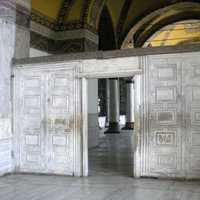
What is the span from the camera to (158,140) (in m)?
5.69

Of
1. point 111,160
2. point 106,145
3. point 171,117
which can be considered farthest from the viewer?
point 106,145

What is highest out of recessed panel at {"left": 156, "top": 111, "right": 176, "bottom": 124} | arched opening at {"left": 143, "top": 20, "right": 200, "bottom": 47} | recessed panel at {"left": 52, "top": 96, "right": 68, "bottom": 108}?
arched opening at {"left": 143, "top": 20, "right": 200, "bottom": 47}

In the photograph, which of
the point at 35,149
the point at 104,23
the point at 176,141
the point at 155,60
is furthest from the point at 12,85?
the point at 104,23

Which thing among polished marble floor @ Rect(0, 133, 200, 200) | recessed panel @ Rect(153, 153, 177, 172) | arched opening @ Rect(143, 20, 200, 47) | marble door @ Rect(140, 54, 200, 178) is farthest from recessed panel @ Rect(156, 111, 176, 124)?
arched opening @ Rect(143, 20, 200, 47)

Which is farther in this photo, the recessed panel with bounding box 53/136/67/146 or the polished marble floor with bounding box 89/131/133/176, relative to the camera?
the polished marble floor with bounding box 89/131/133/176

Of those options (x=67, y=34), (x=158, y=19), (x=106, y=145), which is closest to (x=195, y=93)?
(x=67, y=34)

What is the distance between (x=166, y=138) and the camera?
5645 mm

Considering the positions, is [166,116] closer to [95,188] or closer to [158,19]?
[95,188]

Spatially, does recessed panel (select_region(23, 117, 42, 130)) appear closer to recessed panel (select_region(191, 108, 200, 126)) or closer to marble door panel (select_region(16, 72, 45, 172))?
marble door panel (select_region(16, 72, 45, 172))

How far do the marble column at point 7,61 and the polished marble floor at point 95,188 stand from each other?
0.51 metres

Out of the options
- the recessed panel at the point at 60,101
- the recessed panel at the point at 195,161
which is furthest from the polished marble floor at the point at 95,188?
the recessed panel at the point at 60,101

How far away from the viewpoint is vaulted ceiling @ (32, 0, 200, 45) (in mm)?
9141

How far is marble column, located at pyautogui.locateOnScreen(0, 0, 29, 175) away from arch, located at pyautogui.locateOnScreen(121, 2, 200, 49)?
6054mm

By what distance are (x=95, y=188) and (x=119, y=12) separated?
305 inches
